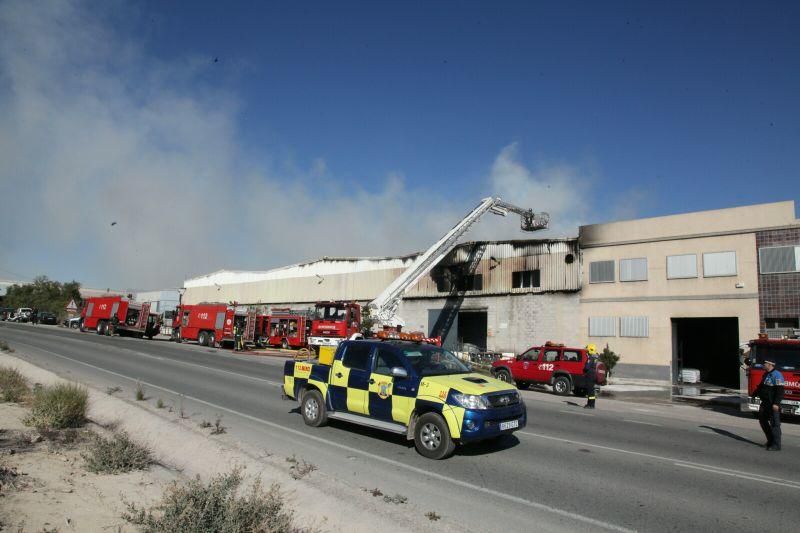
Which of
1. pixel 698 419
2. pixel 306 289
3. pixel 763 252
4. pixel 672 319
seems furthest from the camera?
pixel 306 289

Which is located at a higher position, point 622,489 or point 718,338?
point 718,338

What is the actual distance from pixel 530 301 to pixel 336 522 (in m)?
28.6

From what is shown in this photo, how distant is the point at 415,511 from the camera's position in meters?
5.64

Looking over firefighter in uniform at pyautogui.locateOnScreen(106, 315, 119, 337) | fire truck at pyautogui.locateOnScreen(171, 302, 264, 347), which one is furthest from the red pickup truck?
firefighter in uniform at pyautogui.locateOnScreen(106, 315, 119, 337)

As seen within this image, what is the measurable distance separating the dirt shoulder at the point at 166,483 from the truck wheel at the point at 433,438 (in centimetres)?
173

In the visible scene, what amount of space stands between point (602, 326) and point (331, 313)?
1511 centimetres

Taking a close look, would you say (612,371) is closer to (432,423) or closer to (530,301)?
(530,301)

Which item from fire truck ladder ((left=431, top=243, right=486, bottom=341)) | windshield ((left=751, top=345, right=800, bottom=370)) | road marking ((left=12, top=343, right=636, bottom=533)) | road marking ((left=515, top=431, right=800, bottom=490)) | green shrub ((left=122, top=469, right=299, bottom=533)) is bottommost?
road marking ((left=12, top=343, right=636, bottom=533))

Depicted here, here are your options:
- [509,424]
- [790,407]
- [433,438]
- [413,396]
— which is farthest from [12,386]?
[790,407]

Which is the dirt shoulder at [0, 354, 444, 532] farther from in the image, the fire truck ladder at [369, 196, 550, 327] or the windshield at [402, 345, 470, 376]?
the fire truck ladder at [369, 196, 550, 327]

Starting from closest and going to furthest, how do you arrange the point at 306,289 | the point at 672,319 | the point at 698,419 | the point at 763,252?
the point at 698,419, the point at 763,252, the point at 672,319, the point at 306,289

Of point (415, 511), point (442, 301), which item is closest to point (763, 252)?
point (442, 301)

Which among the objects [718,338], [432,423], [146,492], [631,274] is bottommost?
[146,492]

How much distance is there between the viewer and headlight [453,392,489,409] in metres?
7.58
